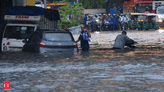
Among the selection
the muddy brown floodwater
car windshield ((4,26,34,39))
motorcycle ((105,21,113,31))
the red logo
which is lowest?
motorcycle ((105,21,113,31))

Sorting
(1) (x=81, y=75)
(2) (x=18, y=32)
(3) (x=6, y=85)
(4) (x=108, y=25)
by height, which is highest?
(2) (x=18, y=32)

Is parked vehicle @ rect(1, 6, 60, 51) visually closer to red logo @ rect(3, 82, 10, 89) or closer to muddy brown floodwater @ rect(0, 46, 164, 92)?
muddy brown floodwater @ rect(0, 46, 164, 92)

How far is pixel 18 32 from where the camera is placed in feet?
73.8

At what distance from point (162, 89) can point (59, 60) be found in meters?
7.65

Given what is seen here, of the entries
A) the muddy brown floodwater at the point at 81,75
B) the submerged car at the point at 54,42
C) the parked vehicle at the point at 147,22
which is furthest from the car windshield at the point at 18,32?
the parked vehicle at the point at 147,22

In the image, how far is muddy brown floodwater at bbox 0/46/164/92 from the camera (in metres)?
10.3

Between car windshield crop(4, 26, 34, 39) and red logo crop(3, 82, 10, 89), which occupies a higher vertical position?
car windshield crop(4, 26, 34, 39)

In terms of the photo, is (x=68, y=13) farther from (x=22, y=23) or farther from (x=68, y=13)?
(x=22, y=23)

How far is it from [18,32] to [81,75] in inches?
410

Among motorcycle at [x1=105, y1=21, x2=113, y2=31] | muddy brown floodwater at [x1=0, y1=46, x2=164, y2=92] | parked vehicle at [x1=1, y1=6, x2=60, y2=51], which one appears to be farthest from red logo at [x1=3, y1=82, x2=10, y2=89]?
motorcycle at [x1=105, y1=21, x2=113, y2=31]

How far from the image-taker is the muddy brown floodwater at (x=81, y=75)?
406 inches

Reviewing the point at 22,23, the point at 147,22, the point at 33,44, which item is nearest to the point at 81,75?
the point at 33,44

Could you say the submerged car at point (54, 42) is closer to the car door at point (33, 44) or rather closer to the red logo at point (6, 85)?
the car door at point (33, 44)

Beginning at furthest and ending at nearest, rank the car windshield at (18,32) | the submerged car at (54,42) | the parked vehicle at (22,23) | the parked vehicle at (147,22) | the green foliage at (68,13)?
the parked vehicle at (147,22) → the green foliage at (68,13) → the car windshield at (18,32) → the parked vehicle at (22,23) → the submerged car at (54,42)
